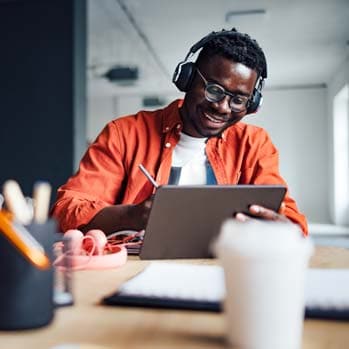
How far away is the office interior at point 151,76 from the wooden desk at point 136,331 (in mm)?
3097

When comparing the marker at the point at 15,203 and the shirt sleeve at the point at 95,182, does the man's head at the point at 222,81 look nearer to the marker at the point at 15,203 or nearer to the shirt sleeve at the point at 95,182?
the shirt sleeve at the point at 95,182

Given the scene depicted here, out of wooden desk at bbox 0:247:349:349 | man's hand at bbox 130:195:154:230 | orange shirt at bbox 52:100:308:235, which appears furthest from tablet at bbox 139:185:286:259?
orange shirt at bbox 52:100:308:235

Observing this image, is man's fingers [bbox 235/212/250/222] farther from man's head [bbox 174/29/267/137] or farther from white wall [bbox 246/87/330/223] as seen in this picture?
white wall [bbox 246/87/330/223]

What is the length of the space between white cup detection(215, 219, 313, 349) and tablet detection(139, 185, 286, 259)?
444 millimetres

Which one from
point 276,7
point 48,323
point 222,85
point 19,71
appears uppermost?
point 276,7

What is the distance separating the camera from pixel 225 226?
45 centimetres

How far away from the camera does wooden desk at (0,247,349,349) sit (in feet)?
1.62

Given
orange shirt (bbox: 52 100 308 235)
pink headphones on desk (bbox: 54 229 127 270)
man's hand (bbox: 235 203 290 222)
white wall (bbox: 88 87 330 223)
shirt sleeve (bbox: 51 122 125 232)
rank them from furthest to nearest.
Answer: white wall (bbox: 88 87 330 223), orange shirt (bbox: 52 100 308 235), shirt sleeve (bbox: 51 122 125 232), man's hand (bbox: 235 203 290 222), pink headphones on desk (bbox: 54 229 127 270)

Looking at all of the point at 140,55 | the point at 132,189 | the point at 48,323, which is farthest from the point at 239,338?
the point at 140,55

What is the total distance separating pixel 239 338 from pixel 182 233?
1.67ft

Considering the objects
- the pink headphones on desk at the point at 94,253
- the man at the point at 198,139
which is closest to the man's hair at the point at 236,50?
the man at the point at 198,139

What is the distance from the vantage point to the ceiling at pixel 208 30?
4.80m

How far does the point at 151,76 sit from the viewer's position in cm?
813

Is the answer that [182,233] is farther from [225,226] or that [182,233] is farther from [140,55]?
[140,55]
